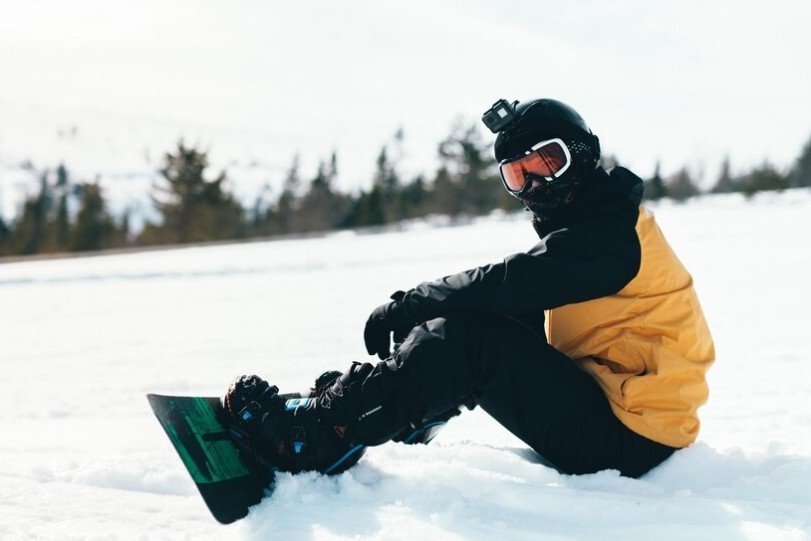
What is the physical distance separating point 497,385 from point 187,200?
3353cm

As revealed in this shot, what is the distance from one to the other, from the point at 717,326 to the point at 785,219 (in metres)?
17.4

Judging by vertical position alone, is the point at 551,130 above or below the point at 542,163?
above

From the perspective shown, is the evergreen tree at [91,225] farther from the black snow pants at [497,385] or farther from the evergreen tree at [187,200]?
the black snow pants at [497,385]

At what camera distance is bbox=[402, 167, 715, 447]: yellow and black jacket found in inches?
82.7

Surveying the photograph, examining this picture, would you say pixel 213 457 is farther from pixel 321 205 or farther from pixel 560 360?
pixel 321 205

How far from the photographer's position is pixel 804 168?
176 ft

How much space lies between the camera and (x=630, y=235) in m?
2.10

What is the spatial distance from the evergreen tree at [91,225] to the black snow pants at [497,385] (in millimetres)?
37354

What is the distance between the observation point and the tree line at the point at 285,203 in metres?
33.9

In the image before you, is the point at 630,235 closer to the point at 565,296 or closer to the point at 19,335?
the point at 565,296

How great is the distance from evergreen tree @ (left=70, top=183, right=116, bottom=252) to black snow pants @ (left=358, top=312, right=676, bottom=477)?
37354 millimetres

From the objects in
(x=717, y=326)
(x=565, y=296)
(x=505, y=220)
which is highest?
(x=565, y=296)

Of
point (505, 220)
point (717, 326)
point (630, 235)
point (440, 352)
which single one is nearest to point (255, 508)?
point (440, 352)

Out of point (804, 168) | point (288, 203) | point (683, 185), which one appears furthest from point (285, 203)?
point (804, 168)
